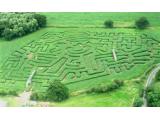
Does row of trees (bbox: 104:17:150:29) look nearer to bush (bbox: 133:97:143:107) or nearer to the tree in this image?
the tree

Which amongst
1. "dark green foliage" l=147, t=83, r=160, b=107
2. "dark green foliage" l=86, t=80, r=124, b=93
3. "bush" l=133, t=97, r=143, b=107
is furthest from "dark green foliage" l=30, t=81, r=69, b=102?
"dark green foliage" l=147, t=83, r=160, b=107

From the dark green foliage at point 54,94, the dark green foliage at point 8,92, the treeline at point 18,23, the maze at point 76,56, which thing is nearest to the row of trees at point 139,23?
the maze at point 76,56

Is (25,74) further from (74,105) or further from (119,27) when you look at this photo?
(119,27)

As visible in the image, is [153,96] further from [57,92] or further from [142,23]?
[142,23]

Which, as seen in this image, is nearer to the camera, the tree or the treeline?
the tree

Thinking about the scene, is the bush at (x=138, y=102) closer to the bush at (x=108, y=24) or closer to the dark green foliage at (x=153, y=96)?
the dark green foliage at (x=153, y=96)

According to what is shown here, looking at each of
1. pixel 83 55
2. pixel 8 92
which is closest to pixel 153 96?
pixel 83 55
